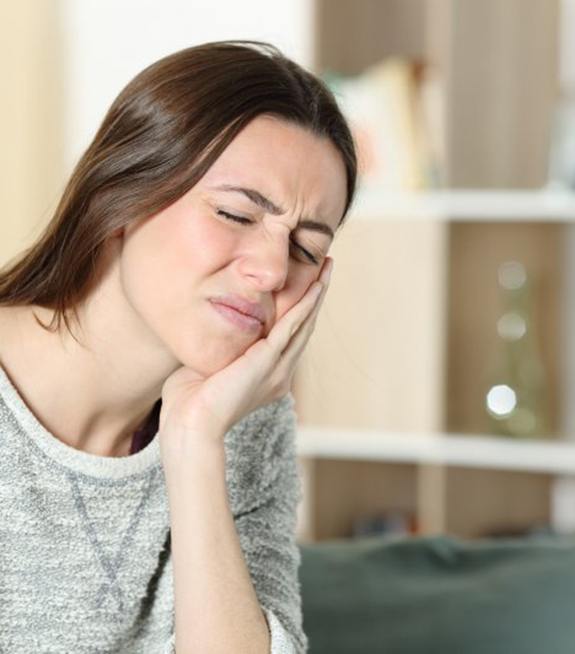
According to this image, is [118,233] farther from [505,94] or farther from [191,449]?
[505,94]

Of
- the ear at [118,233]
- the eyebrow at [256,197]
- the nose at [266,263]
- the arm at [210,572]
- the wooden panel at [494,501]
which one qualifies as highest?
the eyebrow at [256,197]

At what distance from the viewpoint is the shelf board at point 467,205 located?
309cm

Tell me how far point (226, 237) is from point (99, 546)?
0.44 metres

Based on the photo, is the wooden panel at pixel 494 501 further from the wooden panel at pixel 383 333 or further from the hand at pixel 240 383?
the hand at pixel 240 383

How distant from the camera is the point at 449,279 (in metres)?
3.37

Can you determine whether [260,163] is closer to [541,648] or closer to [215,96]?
[215,96]

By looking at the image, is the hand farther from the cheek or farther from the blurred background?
the blurred background

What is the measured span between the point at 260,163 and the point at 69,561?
1.77ft

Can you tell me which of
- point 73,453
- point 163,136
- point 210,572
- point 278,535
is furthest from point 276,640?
point 163,136

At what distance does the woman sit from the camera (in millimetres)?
1525

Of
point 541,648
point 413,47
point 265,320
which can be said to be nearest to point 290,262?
point 265,320

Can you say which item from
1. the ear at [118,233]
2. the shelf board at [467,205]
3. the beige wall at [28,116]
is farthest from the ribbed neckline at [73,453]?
the beige wall at [28,116]

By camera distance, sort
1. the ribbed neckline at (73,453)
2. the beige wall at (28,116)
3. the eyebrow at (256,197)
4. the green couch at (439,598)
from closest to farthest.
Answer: the eyebrow at (256,197)
the ribbed neckline at (73,453)
the green couch at (439,598)
the beige wall at (28,116)

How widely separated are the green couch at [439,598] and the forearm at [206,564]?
1.02 feet
